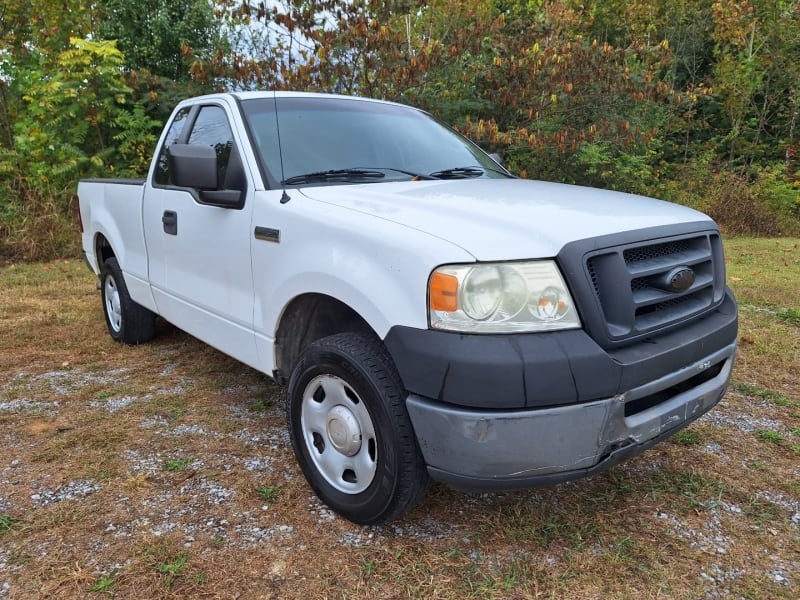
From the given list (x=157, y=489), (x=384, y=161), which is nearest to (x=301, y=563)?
(x=157, y=489)

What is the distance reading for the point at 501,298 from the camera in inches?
74.4

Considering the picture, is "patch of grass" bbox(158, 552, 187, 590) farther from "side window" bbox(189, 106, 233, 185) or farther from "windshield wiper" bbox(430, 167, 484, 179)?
"windshield wiper" bbox(430, 167, 484, 179)

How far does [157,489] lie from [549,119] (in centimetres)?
945

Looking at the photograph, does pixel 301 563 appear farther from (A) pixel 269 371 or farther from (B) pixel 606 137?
(B) pixel 606 137

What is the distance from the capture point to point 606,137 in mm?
10461

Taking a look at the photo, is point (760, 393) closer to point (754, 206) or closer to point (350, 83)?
point (350, 83)

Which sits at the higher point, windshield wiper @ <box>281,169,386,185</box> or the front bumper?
windshield wiper @ <box>281,169,386,185</box>

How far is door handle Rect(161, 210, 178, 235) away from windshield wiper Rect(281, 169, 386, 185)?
988mm

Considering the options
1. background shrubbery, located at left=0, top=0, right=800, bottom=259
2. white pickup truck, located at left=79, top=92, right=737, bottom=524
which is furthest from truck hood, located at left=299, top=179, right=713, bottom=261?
background shrubbery, located at left=0, top=0, right=800, bottom=259

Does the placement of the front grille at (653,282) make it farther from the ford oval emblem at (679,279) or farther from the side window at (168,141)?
the side window at (168,141)

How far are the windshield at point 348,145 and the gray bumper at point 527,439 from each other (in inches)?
55.3

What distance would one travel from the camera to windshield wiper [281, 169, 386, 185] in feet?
9.09

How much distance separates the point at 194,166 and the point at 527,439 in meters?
1.87

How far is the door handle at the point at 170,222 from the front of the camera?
338 cm
